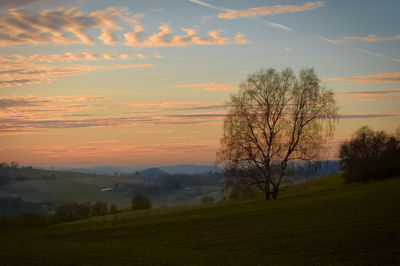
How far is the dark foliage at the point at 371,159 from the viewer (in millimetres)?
60562

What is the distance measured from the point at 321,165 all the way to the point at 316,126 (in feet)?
15.5

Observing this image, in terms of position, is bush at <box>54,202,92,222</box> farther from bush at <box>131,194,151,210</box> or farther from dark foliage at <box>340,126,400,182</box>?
dark foliage at <box>340,126,400,182</box>

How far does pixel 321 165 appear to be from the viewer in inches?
2126

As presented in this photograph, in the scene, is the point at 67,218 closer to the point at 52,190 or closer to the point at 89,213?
the point at 89,213

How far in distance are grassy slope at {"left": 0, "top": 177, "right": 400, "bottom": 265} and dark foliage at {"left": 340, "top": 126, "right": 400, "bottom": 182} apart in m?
15.7

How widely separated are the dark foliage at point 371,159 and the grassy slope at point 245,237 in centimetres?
1573

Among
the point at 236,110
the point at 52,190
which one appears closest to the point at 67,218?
the point at 236,110

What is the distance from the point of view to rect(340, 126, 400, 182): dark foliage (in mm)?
60562

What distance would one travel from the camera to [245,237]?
3170 centimetres

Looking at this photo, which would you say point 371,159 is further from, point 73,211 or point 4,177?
point 4,177

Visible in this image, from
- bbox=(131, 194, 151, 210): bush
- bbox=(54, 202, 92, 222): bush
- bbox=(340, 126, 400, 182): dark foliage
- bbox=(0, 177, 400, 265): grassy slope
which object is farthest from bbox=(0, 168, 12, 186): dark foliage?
bbox=(0, 177, 400, 265): grassy slope

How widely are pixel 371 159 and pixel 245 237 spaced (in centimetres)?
3703

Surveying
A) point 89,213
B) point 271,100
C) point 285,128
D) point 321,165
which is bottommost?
point 89,213

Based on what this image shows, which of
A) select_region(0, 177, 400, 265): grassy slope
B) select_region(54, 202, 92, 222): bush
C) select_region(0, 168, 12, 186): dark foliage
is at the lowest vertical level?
select_region(54, 202, 92, 222): bush
